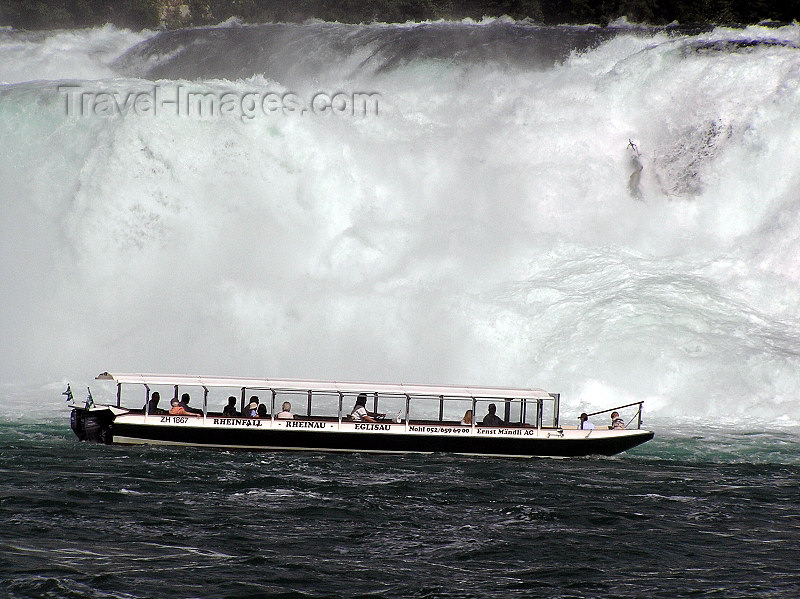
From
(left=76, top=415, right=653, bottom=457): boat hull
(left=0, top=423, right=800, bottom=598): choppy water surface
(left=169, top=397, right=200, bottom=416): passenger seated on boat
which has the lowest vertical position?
(left=0, top=423, right=800, bottom=598): choppy water surface

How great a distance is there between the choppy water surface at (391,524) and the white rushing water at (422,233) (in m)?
7.62

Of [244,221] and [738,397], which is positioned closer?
[738,397]

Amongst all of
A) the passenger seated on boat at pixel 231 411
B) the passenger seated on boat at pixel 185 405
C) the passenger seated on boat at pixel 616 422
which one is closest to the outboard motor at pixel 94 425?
the passenger seated on boat at pixel 185 405

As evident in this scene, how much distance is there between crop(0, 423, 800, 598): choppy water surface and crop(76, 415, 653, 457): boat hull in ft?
0.85

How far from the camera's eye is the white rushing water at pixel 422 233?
1210 inches

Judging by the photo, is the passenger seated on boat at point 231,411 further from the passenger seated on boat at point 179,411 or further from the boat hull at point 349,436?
the passenger seated on boat at point 179,411

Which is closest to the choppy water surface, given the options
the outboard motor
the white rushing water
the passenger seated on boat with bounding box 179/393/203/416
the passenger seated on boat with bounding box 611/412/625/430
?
the outboard motor

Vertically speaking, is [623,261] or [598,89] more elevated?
[598,89]

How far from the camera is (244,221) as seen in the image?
34.2m

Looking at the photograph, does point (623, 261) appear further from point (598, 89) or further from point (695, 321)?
point (598, 89)

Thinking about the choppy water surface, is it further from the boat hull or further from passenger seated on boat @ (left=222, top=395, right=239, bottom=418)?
passenger seated on boat @ (left=222, top=395, right=239, bottom=418)

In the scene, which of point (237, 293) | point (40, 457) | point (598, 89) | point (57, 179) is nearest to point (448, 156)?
point (598, 89)

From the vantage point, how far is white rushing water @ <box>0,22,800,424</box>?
30.7 meters

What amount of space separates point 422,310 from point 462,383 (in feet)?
9.02
